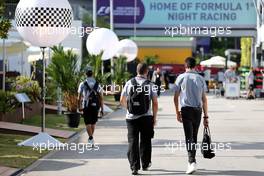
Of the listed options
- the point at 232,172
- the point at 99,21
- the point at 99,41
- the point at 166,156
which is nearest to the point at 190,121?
the point at 232,172

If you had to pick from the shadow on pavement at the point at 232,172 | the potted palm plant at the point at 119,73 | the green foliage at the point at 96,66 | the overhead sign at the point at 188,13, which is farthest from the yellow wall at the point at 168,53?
the shadow on pavement at the point at 232,172

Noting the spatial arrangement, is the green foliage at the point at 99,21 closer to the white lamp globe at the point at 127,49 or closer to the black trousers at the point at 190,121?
the white lamp globe at the point at 127,49

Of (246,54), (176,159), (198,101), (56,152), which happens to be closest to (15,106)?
(56,152)

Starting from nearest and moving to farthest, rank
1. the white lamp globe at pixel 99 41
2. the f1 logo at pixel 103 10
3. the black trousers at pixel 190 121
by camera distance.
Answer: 1. the black trousers at pixel 190 121
2. the white lamp globe at pixel 99 41
3. the f1 logo at pixel 103 10

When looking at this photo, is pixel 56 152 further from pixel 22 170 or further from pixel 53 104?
pixel 53 104

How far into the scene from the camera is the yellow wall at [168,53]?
63062 mm

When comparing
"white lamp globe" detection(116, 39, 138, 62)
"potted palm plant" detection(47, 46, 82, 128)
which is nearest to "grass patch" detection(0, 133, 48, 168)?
"potted palm plant" detection(47, 46, 82, 128)

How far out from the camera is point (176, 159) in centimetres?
1349

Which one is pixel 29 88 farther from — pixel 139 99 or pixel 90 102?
pixel 139 99

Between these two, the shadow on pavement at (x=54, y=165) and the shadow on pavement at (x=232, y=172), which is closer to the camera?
the shadow on pavement at (x=232, y=172)

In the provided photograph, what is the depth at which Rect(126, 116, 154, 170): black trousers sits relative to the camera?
38.8 ft

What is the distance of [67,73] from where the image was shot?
68.1ft

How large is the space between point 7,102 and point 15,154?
241 inches

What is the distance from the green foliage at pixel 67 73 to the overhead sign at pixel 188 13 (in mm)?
27550
